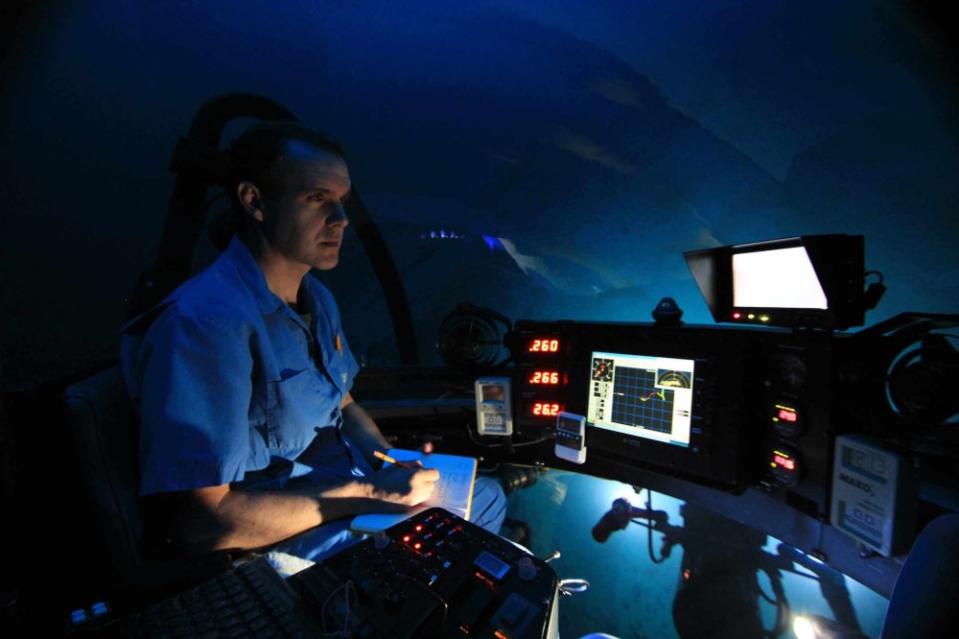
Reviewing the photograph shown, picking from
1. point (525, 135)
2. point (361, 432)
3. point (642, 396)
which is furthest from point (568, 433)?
point (525, 135)

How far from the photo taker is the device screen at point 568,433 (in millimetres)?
1635

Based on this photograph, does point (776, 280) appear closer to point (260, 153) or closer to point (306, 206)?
point (306, 206)

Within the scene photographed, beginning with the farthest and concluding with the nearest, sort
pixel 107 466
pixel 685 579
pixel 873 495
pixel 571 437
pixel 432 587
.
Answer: pixel 685 579, pixel 571 437, pixel 873 495, pixel 107 466, pixel 432 587

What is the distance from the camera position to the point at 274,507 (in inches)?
39.5

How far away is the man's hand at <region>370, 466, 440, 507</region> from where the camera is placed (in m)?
1.15

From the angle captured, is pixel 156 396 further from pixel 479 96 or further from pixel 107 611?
pixel 479 96

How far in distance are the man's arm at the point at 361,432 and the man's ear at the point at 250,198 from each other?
0.85m

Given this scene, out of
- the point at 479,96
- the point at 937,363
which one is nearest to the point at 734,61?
the point at 937,363

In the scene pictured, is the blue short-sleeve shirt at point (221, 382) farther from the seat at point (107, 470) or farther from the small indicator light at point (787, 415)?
the small indicator light at point (787, 415)

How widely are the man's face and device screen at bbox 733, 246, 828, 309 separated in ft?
4.76

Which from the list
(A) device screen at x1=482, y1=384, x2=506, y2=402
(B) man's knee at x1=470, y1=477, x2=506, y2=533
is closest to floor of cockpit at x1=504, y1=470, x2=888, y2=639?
(B) man's knee at x1=470, y1=477, x2=506, y2=533

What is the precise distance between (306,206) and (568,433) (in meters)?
1.35

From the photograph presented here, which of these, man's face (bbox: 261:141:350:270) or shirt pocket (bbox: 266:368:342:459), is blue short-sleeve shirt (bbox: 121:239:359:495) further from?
man's face (bbox: 261:141:350:270)

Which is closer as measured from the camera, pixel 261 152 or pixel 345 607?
pixel 345 607
